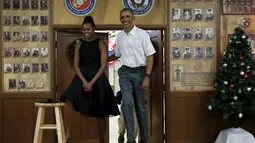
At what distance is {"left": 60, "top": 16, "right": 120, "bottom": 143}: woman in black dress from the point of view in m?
3.77

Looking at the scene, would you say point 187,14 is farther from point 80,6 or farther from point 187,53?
point 80,6

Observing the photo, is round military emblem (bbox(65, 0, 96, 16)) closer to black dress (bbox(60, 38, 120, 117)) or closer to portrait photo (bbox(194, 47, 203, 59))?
black dress (bbox(60, 38, 120, 117))

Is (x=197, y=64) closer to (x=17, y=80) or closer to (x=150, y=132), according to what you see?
(x=150, y=132)

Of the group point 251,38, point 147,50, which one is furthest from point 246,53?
point 147,50

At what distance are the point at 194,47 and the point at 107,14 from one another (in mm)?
1301

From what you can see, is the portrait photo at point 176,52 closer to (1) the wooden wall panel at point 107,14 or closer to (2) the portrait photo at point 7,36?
(1) the wooden wall panel at point 107,14

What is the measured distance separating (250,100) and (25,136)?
3.04 m

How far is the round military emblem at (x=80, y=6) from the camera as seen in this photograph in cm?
483

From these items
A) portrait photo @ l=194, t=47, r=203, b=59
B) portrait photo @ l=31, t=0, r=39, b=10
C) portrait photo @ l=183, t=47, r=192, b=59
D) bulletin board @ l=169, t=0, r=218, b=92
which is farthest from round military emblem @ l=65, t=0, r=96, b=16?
portrait photo @ l=194, t=47, r=203, b=59

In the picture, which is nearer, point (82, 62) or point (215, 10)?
point (82, 62)

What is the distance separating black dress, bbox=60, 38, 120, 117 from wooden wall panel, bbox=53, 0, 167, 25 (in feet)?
3.27

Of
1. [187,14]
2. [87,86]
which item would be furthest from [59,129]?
[187,14]

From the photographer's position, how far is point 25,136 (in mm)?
4812

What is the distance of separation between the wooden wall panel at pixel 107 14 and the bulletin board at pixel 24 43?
0.16m
